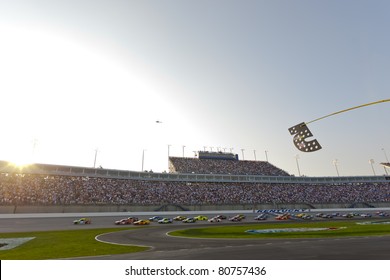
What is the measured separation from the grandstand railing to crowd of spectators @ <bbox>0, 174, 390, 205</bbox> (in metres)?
1.16

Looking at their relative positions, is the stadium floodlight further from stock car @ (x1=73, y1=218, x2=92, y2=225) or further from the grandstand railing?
the grandstand railing

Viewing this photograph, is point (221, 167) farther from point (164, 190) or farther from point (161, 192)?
point (161, 192)

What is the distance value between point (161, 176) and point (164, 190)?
5948 mm

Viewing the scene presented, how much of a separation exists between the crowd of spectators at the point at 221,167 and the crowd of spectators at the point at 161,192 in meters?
13.4

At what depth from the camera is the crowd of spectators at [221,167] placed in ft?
296

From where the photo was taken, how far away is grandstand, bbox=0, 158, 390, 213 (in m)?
50.6

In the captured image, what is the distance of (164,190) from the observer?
219 ft

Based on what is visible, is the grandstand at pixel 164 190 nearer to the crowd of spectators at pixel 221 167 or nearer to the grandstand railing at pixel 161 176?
the grandstand railing at pixel 161 176

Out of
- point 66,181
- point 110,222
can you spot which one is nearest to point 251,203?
point 110,222

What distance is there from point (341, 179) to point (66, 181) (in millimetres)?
86724

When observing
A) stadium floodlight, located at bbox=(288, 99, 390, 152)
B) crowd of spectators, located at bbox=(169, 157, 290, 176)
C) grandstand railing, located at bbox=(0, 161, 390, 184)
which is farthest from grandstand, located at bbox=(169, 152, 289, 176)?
stadium floodlight, located at bbox=(288, 99, 390, 152)

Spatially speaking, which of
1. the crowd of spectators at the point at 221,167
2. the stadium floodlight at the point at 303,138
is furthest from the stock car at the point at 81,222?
the crowd of spectators at the point at 221,167

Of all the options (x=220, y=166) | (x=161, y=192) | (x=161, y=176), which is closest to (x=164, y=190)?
(x=161, y=192)
